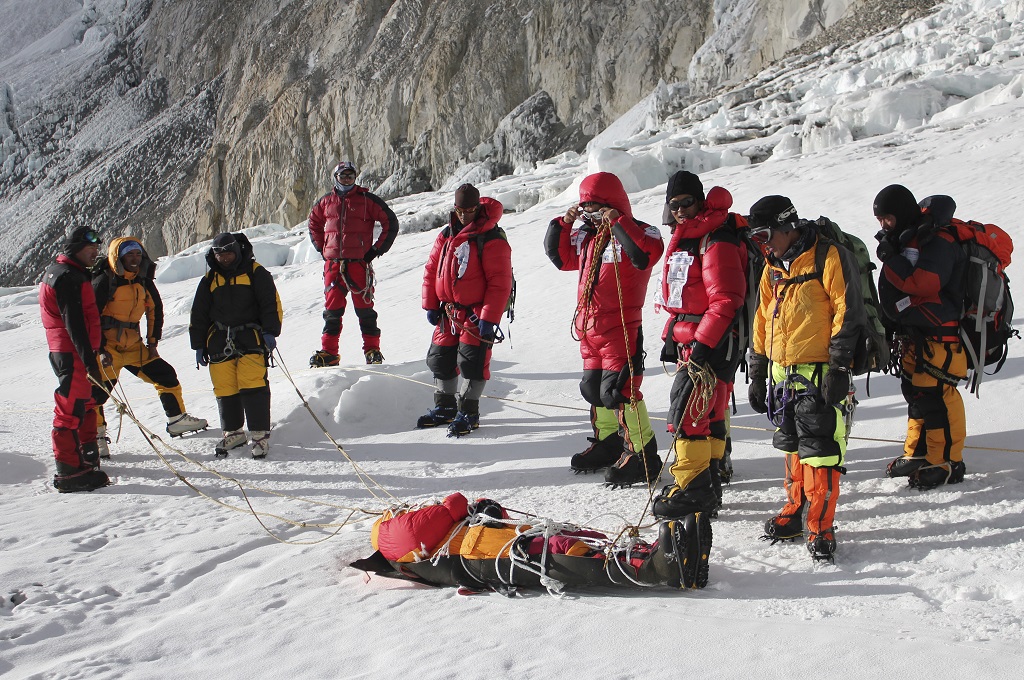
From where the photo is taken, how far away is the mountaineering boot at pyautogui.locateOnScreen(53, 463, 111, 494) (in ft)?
16.3

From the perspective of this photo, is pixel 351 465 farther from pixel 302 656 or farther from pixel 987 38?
pixel 987 38

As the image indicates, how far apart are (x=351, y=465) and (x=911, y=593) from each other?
11.8 ft

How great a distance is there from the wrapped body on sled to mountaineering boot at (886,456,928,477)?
1718 mm

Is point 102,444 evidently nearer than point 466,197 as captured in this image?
No

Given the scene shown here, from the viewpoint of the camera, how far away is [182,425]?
6172mm

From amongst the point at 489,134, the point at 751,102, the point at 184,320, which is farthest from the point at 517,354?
the point at 489,134

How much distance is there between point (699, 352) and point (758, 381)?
0.31m

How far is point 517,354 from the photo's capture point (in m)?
7.59

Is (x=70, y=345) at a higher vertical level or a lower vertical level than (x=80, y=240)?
lower

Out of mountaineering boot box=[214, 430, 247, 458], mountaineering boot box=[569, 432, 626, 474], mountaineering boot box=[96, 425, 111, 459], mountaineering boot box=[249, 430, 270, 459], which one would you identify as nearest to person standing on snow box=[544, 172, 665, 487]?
mountaineering boot box=[569, 432, 626, 474]

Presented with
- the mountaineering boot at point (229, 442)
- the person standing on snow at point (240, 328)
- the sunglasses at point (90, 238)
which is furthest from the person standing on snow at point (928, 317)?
the sunglasses at point (90, 238)

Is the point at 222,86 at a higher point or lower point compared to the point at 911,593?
higher

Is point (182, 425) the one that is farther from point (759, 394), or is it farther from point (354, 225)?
point (759, 394)

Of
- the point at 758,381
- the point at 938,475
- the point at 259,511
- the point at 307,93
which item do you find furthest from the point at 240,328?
the point at 307,93
